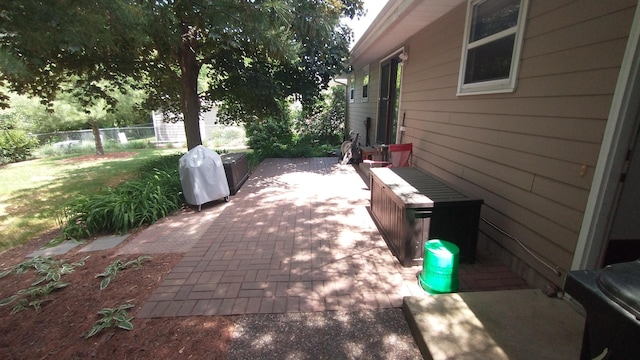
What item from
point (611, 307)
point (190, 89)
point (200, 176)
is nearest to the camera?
point (611, 307)

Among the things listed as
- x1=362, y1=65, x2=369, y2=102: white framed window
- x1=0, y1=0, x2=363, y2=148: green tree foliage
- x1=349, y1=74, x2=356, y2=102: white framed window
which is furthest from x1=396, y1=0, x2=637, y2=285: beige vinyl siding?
x1=349, y1=74, x2=356, y2=102: white framed window

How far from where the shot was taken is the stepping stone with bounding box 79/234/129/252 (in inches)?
138

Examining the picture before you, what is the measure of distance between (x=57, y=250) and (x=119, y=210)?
78 centimetres

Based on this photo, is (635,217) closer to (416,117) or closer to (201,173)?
(416,117)

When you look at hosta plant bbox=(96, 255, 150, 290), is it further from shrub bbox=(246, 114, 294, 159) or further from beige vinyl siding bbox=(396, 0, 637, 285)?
shrub bbox=(246, 114, 294, 159)

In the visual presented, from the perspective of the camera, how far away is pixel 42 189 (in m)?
7.12

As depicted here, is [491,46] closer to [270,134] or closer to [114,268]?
[114,268]

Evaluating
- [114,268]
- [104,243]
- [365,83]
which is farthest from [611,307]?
[365,83]

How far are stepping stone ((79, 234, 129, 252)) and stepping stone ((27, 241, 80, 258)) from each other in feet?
0.66

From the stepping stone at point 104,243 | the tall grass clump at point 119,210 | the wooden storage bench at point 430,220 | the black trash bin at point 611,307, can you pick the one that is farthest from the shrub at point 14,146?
the black trash bin at point 611,307

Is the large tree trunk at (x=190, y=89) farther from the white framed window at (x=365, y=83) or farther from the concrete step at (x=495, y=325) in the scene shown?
the concrete step at (x=495, y=325)

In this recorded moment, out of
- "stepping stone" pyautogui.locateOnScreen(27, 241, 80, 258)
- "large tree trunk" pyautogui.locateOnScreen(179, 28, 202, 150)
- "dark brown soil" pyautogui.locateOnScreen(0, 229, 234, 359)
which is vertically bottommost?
"stepping stone" pyautogui.locateOnScreen(27, 241, 80, 258)

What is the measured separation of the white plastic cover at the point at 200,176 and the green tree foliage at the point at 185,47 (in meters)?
1.65

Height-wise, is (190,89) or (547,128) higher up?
(190,89)
